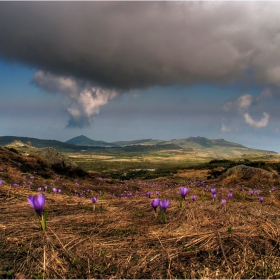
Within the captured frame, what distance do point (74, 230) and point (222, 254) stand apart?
6.98ft

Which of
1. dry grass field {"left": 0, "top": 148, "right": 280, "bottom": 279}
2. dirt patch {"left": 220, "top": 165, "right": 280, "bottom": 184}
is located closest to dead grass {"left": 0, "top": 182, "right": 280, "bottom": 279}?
dry grass field {"left": 0, "top": 148, "right": 280, "bottom": 279}

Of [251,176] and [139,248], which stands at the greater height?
[139,248]

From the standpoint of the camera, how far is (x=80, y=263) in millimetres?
2234

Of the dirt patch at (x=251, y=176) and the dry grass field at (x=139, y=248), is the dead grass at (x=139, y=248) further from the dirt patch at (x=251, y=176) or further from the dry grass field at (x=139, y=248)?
the dirt patch at (x=251, y=176)

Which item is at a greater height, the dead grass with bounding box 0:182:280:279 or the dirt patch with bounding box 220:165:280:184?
the dead grass with bounding box 0:182:280:279

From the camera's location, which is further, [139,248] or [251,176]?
[251,176]

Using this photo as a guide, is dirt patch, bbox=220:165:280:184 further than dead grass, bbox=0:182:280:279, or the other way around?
dirt patch, bbox=220:165:280:184

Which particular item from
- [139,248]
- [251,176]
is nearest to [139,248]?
[139,248]

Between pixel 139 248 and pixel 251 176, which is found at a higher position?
pixel 139 248

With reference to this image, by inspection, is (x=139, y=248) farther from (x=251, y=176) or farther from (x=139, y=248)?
(x=251, y=176)

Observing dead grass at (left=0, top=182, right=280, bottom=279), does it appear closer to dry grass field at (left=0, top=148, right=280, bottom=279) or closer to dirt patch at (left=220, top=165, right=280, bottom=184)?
dry grass field at (left=0, top=148, right=280, bottom=279)

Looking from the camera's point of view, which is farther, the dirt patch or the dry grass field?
the dirt patch

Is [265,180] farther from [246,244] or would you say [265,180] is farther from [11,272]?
[11,272]

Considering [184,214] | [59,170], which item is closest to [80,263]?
[184,214]
